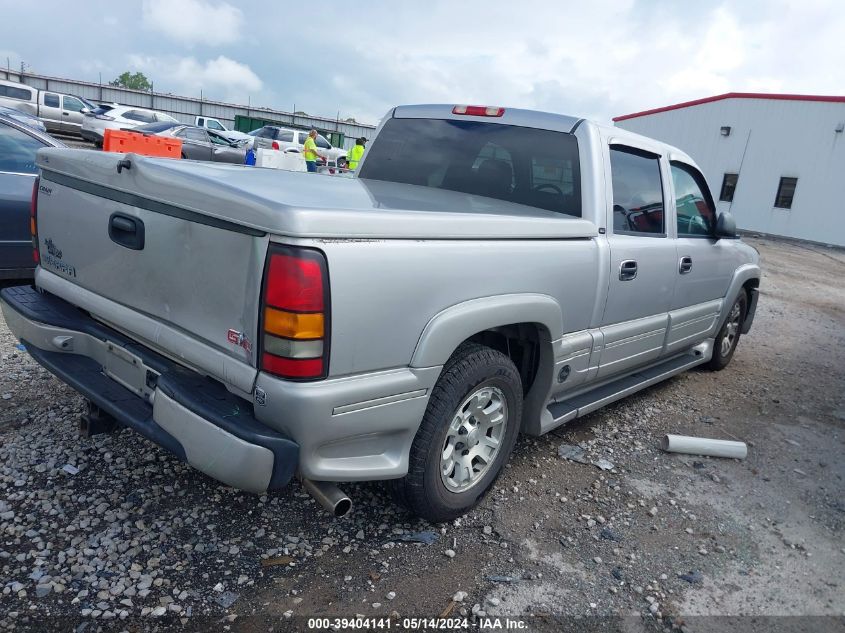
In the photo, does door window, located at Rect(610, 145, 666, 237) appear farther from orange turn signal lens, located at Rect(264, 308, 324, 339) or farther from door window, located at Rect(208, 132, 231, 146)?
door window, located at Rect(208, 132, 231, 146)

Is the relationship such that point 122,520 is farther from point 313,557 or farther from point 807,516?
point 807,516

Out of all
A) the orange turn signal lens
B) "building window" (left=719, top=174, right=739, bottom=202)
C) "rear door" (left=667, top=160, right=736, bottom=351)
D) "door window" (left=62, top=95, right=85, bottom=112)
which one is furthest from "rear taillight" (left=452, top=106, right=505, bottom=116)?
"door window" (left=62, top=95, right=85, bottom=112)

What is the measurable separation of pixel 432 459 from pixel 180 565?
1.10 meters

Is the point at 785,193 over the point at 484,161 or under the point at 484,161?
over

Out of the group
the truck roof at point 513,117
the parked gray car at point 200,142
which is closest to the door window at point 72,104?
the parked gray car at point 200,142

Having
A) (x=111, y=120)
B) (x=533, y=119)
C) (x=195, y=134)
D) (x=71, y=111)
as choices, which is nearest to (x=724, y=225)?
(x=533, y=119)

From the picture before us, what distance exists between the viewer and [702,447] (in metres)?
4.06

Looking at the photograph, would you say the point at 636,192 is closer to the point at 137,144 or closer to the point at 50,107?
the point at 137,144

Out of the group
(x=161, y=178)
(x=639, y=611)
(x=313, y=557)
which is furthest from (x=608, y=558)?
(x=161, y=178)

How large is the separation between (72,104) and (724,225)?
26.6m

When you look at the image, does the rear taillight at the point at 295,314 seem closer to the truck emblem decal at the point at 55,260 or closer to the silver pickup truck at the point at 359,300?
the silver pickup truck at the point at 359,300

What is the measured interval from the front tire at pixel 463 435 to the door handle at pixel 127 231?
1339mm

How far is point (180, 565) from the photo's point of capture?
99.0 inches

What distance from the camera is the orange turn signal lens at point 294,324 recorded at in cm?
206
